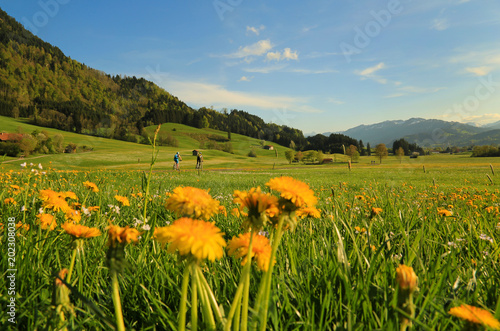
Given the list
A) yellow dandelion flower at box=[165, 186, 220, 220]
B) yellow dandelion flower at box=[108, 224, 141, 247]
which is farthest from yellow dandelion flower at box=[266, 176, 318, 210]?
yellow dandelion flower at box=[108, 224, 141, 247]

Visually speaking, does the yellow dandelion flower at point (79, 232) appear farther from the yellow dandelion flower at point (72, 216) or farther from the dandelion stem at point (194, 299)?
the yellow dandelion flower at point (72, 216)

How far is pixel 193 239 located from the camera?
24.5 inches

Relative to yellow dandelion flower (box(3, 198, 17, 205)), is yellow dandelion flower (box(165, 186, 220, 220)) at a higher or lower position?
higher

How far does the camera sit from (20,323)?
3.70 ft

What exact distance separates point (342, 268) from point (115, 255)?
1.03 metres

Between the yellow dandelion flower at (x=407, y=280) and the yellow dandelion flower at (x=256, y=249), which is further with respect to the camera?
the yellow dandelion flower at (x=256, y=249)

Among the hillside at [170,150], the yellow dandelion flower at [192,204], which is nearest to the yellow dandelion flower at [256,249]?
the yellow dandelion flower at [192,204]

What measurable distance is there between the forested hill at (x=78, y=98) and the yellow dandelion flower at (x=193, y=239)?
104523 millimetres

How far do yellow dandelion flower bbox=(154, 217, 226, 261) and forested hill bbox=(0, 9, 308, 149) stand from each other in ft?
343

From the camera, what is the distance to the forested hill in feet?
329

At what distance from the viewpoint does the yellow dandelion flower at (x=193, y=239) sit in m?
0.61

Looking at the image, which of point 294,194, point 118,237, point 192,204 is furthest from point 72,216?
point 294,194

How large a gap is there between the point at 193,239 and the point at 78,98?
A: 162 m

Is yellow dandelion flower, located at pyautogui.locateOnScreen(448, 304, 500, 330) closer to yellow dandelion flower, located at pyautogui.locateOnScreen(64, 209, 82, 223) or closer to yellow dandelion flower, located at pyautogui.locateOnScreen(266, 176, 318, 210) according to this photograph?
yellow dandelion flower, located at pyautogui.locateOnScreen(266, 176, 318, 210)
